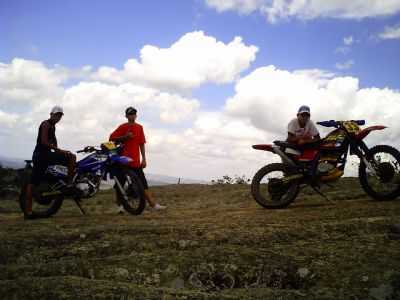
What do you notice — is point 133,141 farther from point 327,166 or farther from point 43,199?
point 327,166

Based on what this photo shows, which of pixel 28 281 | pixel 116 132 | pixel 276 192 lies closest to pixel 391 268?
pixel 28 281

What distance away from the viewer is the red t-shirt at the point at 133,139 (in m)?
9.11

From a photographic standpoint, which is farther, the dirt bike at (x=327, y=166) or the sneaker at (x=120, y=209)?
the sneaker at (x=120, y=209)

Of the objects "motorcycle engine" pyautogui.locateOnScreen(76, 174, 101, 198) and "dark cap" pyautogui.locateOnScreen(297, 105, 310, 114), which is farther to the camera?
→ "motorcycle engine" pyautogui.locateOnScreen(76, 174, 101, 198)

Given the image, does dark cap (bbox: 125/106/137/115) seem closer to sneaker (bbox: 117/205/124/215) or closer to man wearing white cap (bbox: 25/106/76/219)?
man wearing white cap (bbox: 25/106/76/219)

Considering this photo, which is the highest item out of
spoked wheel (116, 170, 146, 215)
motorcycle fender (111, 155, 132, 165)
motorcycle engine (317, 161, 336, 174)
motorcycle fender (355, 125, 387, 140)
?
motorcycle fender (355, 125, 387, 140)

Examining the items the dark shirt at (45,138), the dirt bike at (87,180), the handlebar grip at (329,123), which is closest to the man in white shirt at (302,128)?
the handlebar grip at (329,123)

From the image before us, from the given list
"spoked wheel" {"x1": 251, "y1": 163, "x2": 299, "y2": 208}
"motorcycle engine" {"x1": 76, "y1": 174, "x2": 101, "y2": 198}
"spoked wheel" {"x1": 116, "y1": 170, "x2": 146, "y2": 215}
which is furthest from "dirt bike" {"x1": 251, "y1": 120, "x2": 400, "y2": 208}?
"motorcycle engine" {"x1": 76, "y1": 174, "x2": 101, "y2": 198}

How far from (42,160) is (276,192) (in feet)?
16.7

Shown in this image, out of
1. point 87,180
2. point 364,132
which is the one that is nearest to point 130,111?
point 87,180

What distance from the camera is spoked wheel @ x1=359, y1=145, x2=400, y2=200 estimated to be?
731cm

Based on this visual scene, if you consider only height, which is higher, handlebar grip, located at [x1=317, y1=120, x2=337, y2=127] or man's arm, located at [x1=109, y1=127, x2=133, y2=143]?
handlebar grip, located at [x1=317, y1=120, x2=337, y2=127]

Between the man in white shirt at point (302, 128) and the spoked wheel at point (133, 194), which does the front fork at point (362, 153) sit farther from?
the spoked wheel at point (133, 194)

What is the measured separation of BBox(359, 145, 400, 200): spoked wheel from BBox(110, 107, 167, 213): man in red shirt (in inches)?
182
